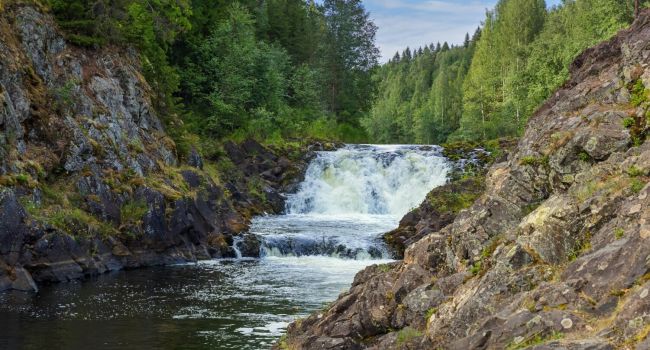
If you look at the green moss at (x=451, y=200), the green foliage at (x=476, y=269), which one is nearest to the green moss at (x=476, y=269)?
the green foliage at (x=476, y=269)

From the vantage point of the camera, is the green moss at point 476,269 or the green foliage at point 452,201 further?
the green foliage at point 452,201

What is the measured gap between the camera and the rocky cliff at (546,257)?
8.02 m

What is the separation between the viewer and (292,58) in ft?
221

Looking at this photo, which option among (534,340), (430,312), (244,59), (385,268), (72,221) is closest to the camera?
(534,340)

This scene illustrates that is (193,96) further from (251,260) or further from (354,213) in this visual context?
(251,260)

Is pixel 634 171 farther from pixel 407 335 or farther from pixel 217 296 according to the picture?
pixel 217 296

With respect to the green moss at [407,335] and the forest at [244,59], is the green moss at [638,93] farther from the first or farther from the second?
the forest at [244,59]

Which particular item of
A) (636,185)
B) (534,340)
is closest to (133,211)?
(636,185)

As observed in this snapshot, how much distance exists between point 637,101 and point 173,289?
16.5m

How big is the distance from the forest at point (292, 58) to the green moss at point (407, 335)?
85.9ft

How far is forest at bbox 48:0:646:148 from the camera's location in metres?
37.4

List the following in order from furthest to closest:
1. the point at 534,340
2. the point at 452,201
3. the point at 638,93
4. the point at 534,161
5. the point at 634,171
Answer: the point at 452,201 < the point at 534,161 < the point at 638,93 < the point at 634,171 < the point at 534,340

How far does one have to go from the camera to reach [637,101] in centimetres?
1177

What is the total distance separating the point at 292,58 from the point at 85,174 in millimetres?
42653
